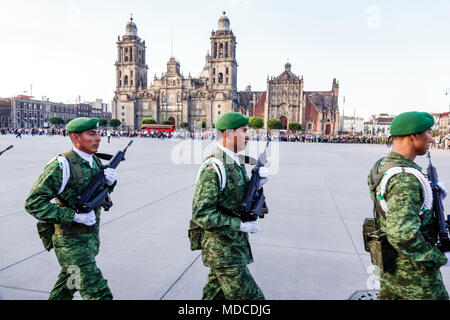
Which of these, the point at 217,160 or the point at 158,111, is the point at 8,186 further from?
the point at 158,111

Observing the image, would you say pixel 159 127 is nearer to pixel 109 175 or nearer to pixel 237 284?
pixel 109 175

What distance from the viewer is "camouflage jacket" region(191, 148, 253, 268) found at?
79.4 inches

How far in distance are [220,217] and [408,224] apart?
41.1 inches

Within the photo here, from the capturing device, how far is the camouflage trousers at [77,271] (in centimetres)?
218

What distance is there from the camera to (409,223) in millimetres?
1664

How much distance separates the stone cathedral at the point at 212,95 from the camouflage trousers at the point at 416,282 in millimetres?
67435

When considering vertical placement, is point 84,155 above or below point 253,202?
above

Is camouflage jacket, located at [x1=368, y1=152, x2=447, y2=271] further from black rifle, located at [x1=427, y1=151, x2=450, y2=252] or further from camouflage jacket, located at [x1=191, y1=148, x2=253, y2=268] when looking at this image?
camouflage jacket, located at [x1=191, y1=148, x2=253, y2=268]

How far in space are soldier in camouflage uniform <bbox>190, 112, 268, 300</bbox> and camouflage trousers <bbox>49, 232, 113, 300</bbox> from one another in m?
0.75

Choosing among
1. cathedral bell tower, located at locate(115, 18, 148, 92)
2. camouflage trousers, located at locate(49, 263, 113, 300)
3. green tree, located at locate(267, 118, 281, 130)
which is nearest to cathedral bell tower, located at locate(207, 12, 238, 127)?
green tree, located at locate(267, 118, 281, 130)

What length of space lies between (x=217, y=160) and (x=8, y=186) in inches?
304

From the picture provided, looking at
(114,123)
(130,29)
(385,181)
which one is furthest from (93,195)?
(130,29)

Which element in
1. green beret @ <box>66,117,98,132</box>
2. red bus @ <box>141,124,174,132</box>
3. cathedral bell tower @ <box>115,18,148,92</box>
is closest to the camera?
green beret @ <box>66,117,98,132</box>
